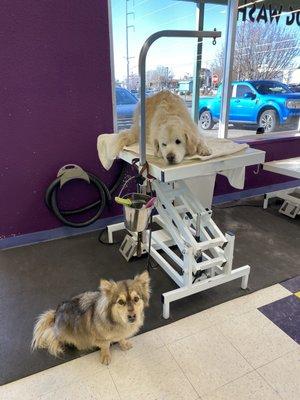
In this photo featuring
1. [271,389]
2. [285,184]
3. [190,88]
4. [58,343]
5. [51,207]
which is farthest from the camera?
[285,184]

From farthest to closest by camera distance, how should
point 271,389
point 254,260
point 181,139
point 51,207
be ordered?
point 51,207, point 254,260, point 181,139, point 271,389

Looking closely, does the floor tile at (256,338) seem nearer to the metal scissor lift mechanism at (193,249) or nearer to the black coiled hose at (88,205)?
the metal scissor lift mechanism at (193,249)

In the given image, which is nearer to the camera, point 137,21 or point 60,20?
point 60,20

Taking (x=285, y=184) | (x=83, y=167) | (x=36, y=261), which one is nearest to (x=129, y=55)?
(x=83, y=167)

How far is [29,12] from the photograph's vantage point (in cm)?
202

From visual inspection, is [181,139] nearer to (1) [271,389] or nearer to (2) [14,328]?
(1) [271,389]

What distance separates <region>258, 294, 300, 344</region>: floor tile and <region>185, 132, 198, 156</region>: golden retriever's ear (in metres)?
1.04

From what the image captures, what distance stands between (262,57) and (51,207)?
2.78 metres

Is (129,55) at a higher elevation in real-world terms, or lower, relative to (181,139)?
higher

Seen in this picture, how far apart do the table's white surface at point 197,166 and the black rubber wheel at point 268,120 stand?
207cm

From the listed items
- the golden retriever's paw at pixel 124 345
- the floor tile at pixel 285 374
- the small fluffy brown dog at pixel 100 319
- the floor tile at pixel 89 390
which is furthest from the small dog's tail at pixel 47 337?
the floor tile at pixel 285 374

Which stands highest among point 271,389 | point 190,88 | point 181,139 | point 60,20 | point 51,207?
point 60,20

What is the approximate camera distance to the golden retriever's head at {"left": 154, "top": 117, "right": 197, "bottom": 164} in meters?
1.58

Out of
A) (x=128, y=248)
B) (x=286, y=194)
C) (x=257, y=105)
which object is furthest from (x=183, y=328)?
(x=257, y=105)
